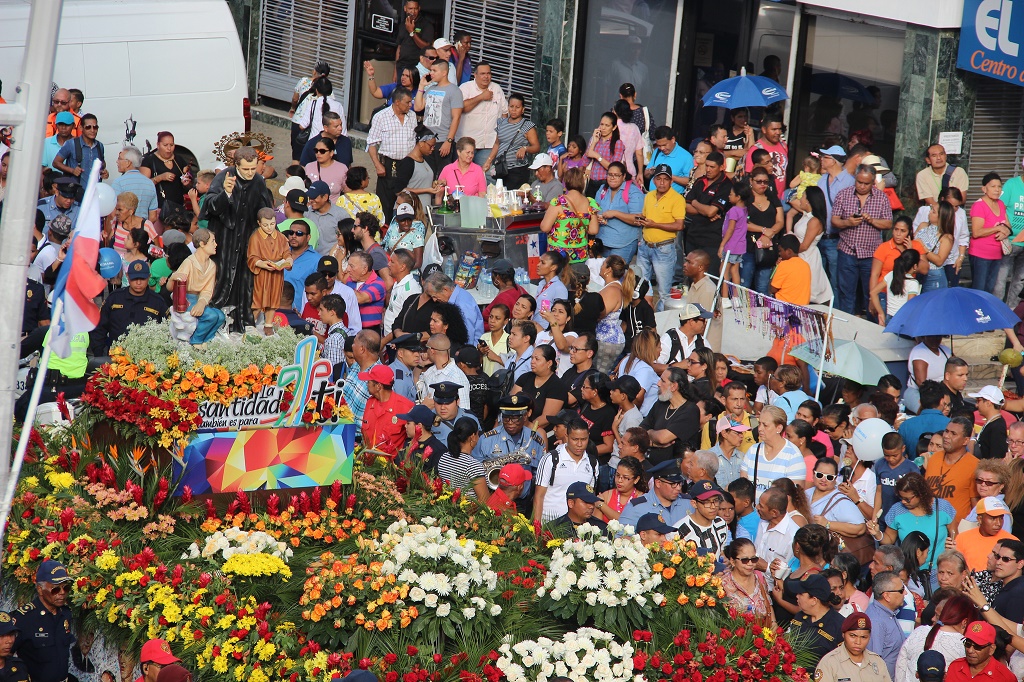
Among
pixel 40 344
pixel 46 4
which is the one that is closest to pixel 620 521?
pixel 40 344

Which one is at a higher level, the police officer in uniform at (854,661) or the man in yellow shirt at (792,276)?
the man in yellow shirt at (792,276)

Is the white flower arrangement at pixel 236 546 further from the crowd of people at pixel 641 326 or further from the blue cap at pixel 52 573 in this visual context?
the crowd of people at pixel 641 326

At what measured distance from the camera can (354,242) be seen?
1521 cm

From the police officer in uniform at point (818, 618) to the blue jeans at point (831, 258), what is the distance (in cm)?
766

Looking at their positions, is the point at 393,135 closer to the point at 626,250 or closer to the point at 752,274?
the point at 626,250

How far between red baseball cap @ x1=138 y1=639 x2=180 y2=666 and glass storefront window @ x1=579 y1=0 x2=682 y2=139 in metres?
14.4

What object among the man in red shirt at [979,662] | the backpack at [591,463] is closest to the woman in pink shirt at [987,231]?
the backpack at [591,463]

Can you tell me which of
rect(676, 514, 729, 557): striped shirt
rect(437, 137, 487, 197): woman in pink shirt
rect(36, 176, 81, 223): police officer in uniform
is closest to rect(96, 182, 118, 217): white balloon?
rect(36, 176, 81, 223): police officer in uniform

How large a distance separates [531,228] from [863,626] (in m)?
8.35

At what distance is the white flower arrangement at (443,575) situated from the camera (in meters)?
8.86

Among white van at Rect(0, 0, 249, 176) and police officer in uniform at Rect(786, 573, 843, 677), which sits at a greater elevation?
white van at Rect(0, 0, 249, 176)

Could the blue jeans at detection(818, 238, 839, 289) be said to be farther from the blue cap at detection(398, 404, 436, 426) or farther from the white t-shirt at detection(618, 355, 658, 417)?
the blue cap at detection(398, 404, 436, 426)

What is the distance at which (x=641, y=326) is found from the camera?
14312 mm

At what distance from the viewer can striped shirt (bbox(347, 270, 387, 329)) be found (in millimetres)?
14180
